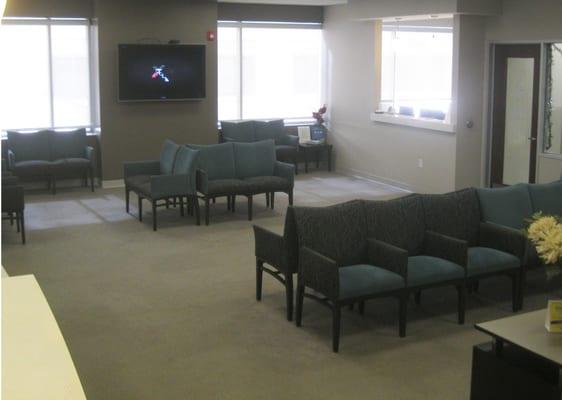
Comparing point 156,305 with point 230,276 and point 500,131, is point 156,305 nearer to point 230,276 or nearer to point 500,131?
point 230,276

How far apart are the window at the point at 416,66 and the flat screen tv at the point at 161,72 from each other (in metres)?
3.11

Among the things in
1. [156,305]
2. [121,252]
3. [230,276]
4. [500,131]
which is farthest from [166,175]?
[500,131]

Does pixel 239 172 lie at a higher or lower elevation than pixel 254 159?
lower

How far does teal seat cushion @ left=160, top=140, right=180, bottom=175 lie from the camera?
9.13 meters

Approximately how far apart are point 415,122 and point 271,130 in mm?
2678

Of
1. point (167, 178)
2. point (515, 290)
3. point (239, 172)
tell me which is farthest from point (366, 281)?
point (239, 172)

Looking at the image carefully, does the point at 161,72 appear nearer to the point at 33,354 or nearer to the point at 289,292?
the point at 289,292

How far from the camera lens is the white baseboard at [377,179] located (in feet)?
36.0

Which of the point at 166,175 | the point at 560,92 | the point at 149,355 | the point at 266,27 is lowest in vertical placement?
the point at 149,355

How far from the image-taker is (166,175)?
872 cm

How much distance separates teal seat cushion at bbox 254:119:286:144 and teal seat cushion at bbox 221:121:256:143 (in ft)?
0.43

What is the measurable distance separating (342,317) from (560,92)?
5.05 metres

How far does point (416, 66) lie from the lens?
12.9m

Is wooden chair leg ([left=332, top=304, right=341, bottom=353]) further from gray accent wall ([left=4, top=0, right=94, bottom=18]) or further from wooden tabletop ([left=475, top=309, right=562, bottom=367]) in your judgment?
gray accent wall ([left=4, top=0, right=94, bottom=18])
